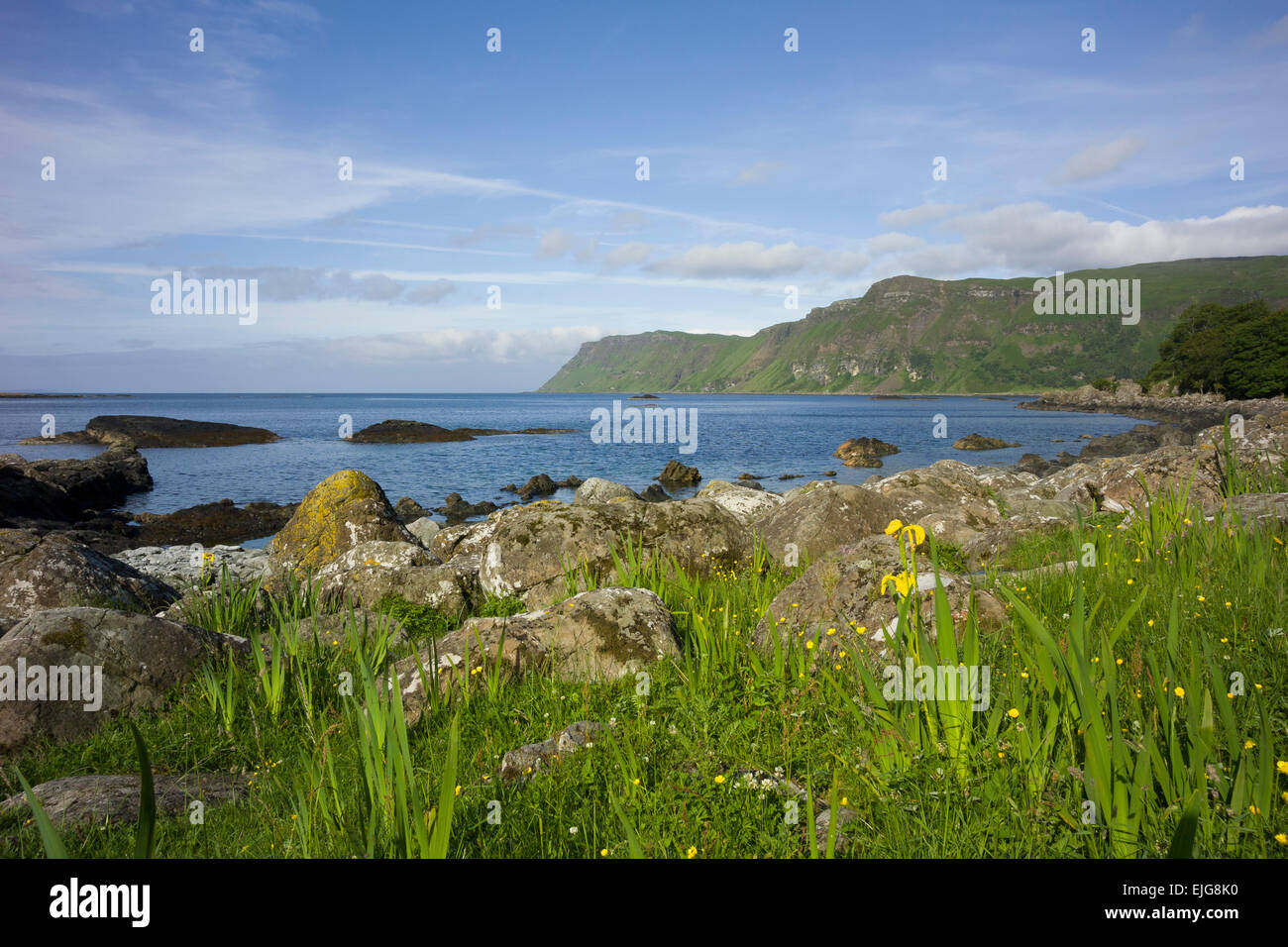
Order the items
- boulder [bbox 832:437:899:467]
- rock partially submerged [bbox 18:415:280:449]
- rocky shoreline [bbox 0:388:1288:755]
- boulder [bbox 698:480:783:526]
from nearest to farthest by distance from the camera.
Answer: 1. rocky shoreline [bbox 0:388:1288:755]
2. boulder [bbox 698:480:783:526]
3. boulder [bbox 832:437:899:467]
4. rock partially submerged [bbox 18:415:280:449]

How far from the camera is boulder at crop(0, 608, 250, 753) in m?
5.46

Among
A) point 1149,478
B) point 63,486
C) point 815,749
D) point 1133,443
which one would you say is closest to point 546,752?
point 815,749

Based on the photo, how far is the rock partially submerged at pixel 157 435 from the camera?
68.4 metres

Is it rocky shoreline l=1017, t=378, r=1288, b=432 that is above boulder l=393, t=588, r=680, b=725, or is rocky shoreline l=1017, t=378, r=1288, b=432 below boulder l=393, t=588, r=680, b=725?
above

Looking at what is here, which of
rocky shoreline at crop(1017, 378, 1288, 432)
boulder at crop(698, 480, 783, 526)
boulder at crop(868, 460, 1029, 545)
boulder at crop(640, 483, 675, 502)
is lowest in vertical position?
boulder at crop(640, 483, 675, 502)

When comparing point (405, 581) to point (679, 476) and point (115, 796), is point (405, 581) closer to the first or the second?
point (115, 796)

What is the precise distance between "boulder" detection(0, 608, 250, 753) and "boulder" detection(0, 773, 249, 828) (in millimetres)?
1412

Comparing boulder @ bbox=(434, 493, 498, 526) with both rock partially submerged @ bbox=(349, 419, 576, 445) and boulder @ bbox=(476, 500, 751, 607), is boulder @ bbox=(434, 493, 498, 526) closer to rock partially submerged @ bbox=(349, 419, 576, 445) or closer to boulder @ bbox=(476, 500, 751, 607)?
boulder @ bbox=(476, 500, 751, 607)

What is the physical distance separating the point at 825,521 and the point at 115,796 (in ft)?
30.1

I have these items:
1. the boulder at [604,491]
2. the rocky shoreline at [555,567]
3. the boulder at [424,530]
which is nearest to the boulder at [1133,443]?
the rocky shoreline at [555,567]

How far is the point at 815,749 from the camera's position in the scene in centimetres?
404

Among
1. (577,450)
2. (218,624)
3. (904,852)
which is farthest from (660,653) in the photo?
(577,450)

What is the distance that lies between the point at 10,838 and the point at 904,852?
4677 mm

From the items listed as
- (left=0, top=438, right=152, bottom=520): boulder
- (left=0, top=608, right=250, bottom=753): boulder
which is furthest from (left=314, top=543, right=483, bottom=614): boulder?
(left=0, top=438, right=152, bottom=520): boulder
